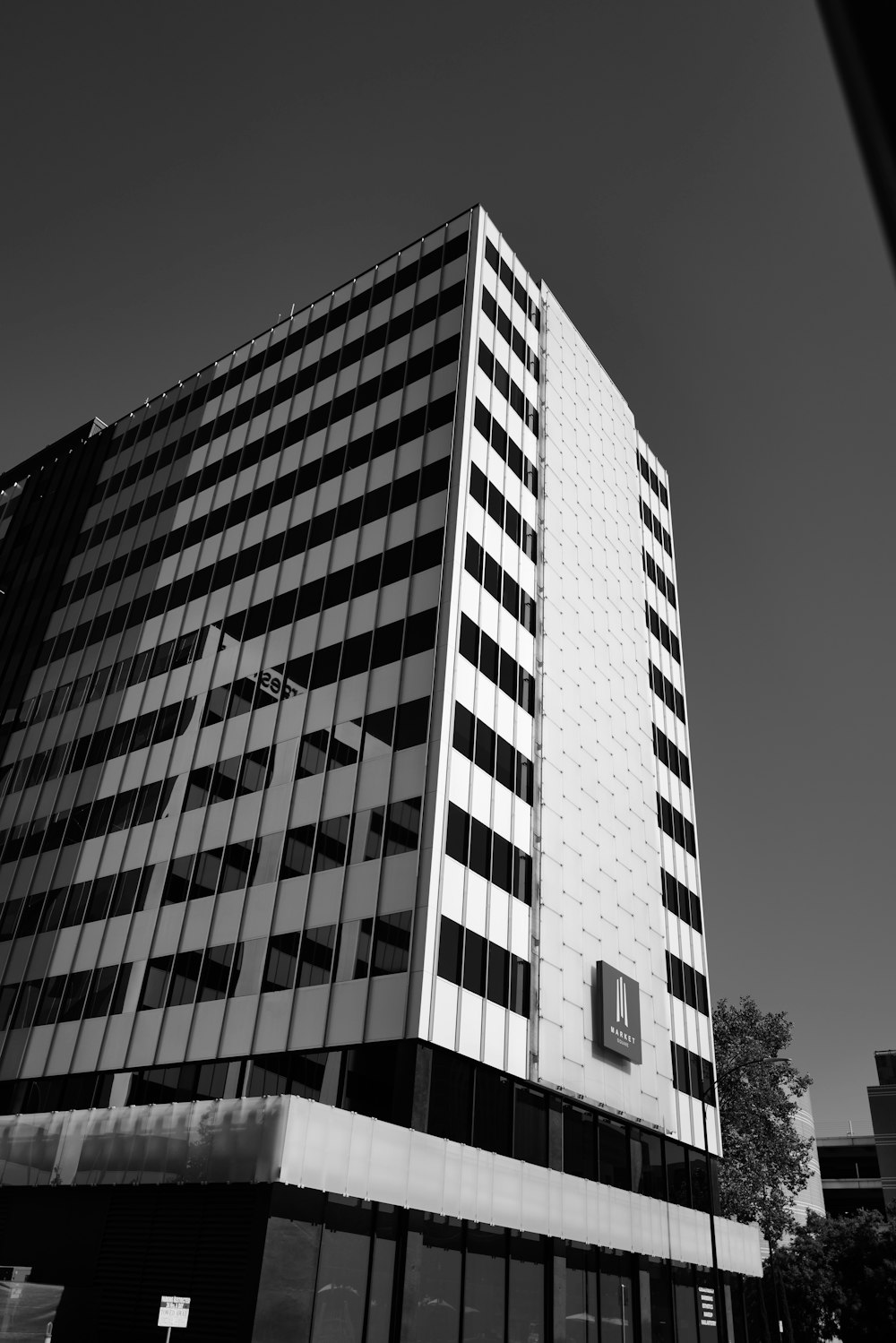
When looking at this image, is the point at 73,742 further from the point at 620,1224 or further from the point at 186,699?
the point at 620,1224

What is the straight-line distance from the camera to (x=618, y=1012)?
42.0m

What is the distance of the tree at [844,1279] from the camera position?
67.4 meters

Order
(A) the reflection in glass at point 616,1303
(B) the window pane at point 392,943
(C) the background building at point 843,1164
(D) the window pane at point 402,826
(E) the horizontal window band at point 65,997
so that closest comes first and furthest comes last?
(B) the window pane at point 392,943 < (D) the window pane at point 402,826 < (A) the reflection in glass at point 616,1303 < (E) the horizontal window band at point 65,997 < (C) the background building at point 843,1164

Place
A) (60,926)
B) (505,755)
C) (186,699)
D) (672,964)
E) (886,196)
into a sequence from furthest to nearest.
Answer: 1. (672,964)
2. (186,699)
3. (60,926)
4. (505,755)
5. (886,196)

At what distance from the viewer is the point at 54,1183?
104 feet

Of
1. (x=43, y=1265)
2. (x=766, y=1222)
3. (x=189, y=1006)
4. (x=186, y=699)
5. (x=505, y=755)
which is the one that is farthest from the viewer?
(x=766, y=1222)

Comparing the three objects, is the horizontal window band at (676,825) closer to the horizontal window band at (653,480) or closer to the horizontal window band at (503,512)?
the horizontal window band at (503,512)

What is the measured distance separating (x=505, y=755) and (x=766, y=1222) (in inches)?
1604

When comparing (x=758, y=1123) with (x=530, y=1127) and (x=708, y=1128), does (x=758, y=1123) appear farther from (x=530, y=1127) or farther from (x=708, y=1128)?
(x=530, y=1127)

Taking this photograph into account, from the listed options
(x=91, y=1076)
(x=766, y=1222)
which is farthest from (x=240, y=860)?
(x=766, y=1222)

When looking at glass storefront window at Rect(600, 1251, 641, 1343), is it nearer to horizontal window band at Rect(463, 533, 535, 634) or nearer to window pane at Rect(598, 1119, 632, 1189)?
window pane at Rect(598, 1119, 632, 1189)

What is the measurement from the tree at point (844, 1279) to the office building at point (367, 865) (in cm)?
2906

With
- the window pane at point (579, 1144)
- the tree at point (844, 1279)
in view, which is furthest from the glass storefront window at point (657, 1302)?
the tree at point (844, 1279)

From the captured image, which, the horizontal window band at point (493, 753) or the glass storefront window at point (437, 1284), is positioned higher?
the horizontal window band at point (493, 753)
